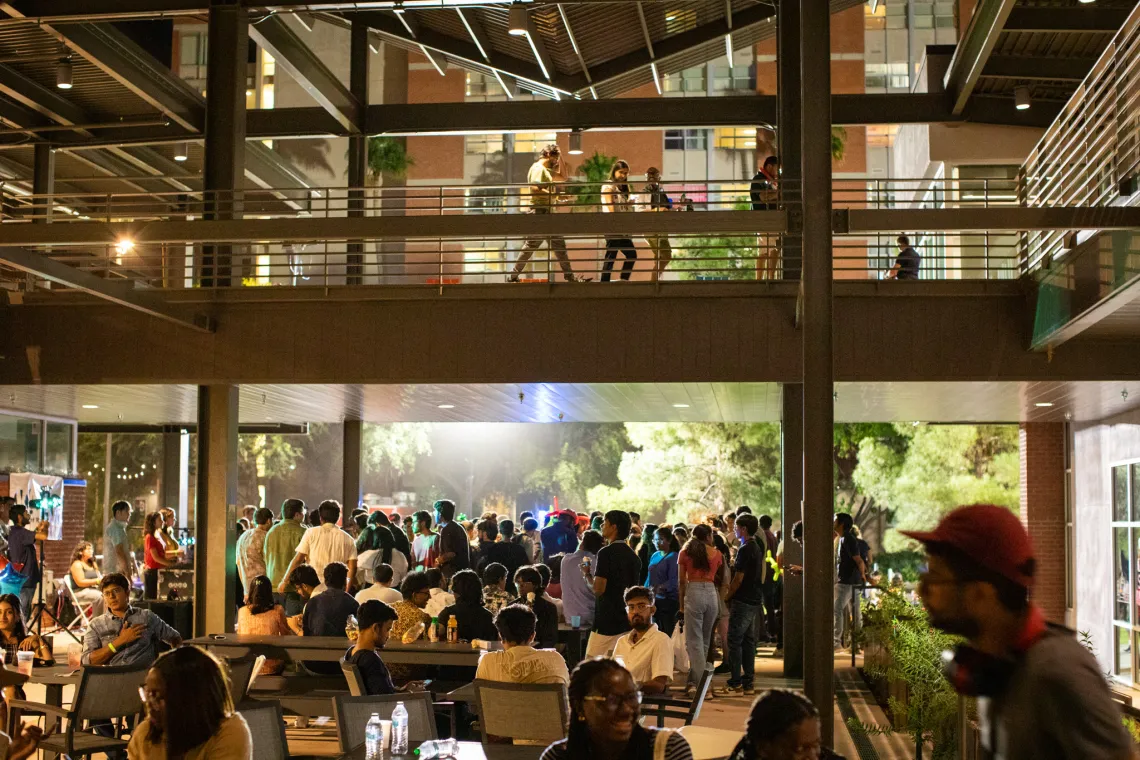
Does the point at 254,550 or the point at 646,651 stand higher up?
the point at 254,550

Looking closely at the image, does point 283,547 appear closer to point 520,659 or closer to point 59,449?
point 520,659

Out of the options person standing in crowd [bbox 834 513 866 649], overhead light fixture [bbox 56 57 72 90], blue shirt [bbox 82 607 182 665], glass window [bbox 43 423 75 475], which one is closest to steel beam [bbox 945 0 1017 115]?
person standing in crowd [bbox 834 513 866 649]

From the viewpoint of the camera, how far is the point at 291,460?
51.4m

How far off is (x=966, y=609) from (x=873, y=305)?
10620 millimetres

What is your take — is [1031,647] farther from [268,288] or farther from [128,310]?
[128,310]

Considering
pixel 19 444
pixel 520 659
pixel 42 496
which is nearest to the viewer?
pixel 520 659

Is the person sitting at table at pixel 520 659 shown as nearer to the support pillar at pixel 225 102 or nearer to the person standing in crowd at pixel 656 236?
the person standing in crowd at pixel 656 236

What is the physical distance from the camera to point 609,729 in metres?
4.66

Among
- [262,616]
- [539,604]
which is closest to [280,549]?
[262,616]

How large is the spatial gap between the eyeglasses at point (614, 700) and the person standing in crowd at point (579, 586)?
7.19 metres

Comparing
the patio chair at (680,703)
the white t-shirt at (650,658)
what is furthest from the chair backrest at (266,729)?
the white t-shirt at (650,658)

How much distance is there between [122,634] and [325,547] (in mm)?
3838

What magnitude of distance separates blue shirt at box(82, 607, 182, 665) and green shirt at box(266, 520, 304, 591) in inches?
177

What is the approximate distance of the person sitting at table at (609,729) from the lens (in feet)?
15.2
